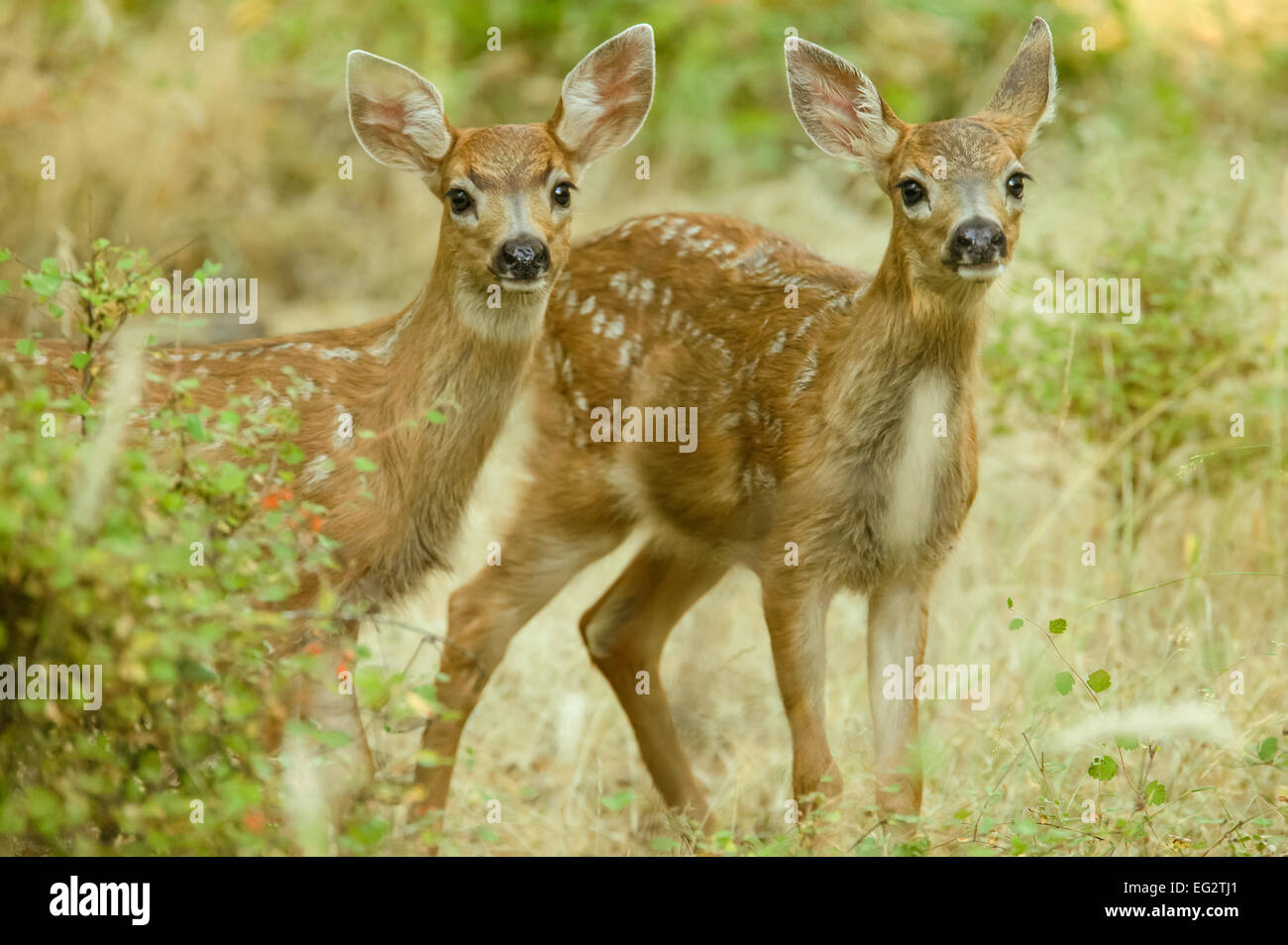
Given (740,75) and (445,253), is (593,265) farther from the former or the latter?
(740,75)

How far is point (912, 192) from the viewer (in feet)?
16.0

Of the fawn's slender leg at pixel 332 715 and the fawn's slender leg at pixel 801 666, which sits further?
the fawn's slender leg at pixel 801 666

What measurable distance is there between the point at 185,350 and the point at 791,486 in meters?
1.88

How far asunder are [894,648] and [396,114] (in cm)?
221

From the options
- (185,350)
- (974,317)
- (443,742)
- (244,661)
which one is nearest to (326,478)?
(185,350)

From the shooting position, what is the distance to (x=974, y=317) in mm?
4965

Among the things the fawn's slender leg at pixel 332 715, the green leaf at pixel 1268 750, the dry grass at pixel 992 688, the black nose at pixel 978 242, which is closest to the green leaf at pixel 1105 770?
the dry grass at pixel 992 688

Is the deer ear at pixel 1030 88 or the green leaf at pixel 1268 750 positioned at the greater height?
the deer ear at pixel 1030 88

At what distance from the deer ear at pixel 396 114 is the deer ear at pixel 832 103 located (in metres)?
1.06

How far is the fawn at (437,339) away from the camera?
501cm

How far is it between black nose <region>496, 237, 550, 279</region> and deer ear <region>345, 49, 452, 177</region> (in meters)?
0.55

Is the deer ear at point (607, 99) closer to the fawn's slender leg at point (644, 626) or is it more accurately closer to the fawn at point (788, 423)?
the fawn at point (788, 423)

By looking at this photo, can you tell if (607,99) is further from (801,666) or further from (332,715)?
(332,715)

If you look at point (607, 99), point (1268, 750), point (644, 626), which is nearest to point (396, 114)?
point (607, 99)
